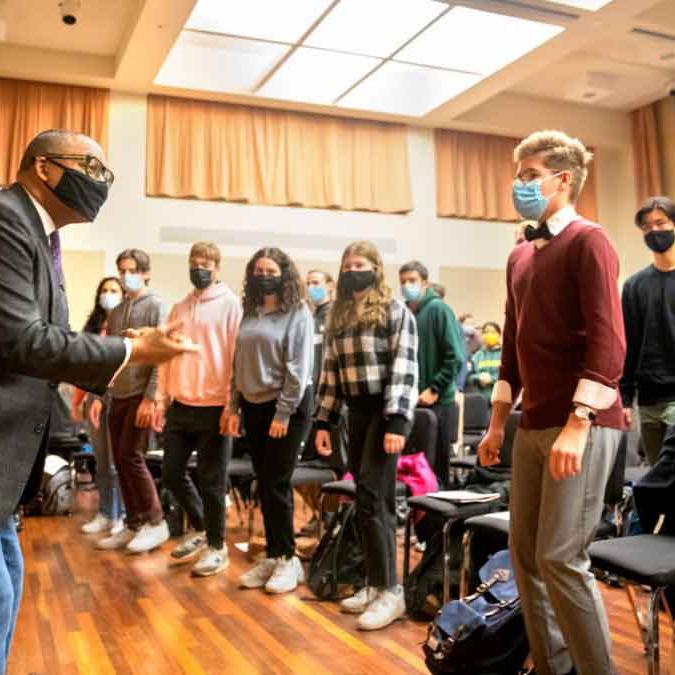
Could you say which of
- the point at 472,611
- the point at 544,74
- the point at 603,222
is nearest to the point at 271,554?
the point at 472,611

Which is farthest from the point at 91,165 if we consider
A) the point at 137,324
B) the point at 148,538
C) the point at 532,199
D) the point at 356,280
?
the point at 148,538

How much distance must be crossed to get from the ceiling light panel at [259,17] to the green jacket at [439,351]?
3.01 m

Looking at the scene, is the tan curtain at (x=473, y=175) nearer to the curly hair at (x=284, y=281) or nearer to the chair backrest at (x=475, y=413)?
the chair backrest at (x=475, y=413)

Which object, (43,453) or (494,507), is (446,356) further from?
(43,453)

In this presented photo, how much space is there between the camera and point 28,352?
141cm

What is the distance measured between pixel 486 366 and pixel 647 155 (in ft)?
12.8

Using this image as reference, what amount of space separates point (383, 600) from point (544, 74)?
670 cm

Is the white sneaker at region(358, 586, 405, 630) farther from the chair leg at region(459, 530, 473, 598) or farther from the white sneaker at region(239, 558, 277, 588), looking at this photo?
the white sneaker at region(239, 558, 277, 588)

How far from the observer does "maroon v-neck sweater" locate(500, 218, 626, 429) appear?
5.76 feet

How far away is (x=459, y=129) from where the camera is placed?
8734mm

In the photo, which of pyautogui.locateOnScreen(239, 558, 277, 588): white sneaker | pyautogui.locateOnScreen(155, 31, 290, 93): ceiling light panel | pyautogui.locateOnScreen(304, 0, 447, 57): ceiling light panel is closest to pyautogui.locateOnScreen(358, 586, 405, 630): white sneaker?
pyautogui.locateOnScreen(239, 558, 277, 588): white sneaker

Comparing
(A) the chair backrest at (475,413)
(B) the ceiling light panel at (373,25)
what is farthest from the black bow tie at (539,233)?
(B) the ceiling light panel at (373,25)

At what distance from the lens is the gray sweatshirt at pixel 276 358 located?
10.4 feet

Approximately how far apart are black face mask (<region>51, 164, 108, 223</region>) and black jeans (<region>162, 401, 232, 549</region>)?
74.0 inches
